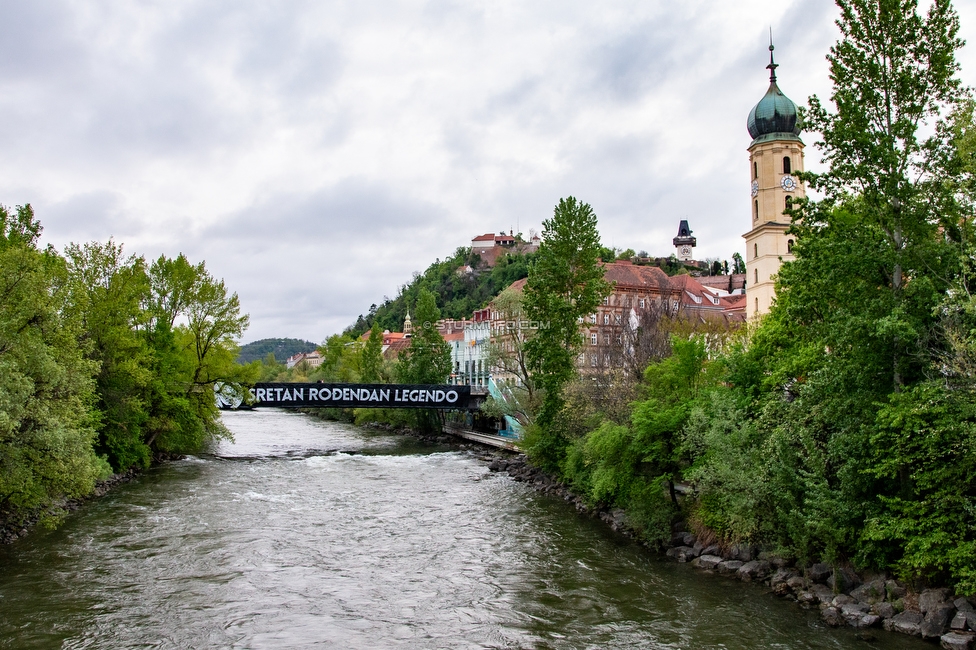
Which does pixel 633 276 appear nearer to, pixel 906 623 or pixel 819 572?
pixel 819 572

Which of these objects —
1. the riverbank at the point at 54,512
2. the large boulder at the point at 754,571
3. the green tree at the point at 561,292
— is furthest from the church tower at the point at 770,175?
the riverbank at the point at 54,512

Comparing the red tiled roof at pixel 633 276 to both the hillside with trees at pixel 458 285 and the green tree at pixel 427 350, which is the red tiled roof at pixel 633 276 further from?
the hillside with trees at pixel 458 285

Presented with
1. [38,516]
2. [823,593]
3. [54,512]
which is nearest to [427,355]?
[54,512]

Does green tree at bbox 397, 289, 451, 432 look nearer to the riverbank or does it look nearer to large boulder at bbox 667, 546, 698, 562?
the riverbank

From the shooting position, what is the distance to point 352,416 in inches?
3317

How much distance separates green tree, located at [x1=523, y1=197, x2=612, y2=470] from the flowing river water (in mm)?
5983

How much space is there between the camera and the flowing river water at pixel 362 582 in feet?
52.2

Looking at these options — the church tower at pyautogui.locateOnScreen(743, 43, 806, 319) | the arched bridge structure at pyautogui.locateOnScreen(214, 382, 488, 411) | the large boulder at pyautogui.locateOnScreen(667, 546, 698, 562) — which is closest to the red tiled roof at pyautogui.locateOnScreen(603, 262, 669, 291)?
the church tower at pyautogui.locateOnScreen(743, 43, 806, 319)

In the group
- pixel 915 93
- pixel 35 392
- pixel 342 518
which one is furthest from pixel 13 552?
pixel 915 93

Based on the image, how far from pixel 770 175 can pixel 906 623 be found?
1856 inches

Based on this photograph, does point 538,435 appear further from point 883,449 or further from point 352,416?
point 352,416

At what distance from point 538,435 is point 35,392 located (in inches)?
840

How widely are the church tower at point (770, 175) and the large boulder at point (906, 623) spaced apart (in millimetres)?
43725

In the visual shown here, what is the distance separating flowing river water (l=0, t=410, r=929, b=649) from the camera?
52.2 ft
